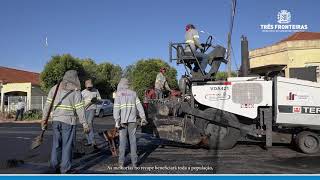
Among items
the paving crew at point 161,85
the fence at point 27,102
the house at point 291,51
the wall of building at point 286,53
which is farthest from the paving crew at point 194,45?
the fence at point 27,102

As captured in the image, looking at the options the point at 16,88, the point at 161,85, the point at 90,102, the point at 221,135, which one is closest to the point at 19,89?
the point at 16,88

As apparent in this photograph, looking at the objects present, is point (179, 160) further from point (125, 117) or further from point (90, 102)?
point (90, 102)

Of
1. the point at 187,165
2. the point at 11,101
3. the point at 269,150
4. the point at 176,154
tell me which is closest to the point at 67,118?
the point at 187,165

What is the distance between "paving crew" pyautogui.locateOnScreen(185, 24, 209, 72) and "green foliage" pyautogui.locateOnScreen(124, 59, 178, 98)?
229 centimetres

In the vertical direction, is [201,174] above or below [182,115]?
below

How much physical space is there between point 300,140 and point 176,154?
276 cm

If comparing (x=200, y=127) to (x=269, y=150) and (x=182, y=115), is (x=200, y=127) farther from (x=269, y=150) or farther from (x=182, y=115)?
(x=269, y=150)

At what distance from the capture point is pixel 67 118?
802 centimetres

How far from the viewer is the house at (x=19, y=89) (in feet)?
127

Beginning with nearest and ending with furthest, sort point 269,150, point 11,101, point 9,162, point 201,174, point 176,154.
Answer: point 201,174 → point 9,162 → point 176,154 → point 269,150 → point 11,101

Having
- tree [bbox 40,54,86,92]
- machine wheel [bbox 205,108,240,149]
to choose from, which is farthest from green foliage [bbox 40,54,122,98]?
machine wheel [bbox 205,108,240,149]

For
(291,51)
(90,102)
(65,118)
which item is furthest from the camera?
(291,51)

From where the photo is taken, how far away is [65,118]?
801 centimetres

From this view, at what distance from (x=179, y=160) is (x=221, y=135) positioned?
1792mm
